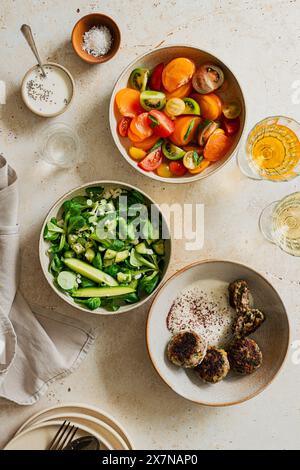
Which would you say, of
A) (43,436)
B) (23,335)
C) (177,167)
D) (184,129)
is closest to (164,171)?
(177,167)

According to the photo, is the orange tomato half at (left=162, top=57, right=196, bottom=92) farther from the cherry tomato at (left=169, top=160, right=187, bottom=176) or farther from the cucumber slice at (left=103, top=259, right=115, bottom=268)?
the cucumber slice at (left=103, top=259, right=115, bottom=268)

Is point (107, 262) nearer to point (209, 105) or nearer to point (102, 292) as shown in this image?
point (102, 292)

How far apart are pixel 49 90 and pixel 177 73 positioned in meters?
0.44

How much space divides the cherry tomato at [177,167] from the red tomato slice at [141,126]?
0.13 meters

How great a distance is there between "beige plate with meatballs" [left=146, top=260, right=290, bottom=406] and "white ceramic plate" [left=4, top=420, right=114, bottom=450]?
29 cm

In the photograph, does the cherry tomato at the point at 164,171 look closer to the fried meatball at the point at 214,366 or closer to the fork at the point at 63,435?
the fried meatball at the point at 214,366

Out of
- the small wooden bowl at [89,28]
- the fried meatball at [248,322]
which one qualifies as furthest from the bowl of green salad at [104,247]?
the small wooden bowl at [89,28]

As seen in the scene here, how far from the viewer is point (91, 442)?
67.6 inches

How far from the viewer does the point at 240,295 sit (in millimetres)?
1787

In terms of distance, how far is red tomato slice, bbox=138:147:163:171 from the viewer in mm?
1755

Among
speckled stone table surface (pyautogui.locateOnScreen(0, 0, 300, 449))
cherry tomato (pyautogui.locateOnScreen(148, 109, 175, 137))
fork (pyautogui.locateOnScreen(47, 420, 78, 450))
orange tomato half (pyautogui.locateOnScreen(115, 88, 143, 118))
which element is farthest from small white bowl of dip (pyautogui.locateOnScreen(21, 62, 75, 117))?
fork (pyautogui.locateOnScreen(47, 420, 78, 450))
